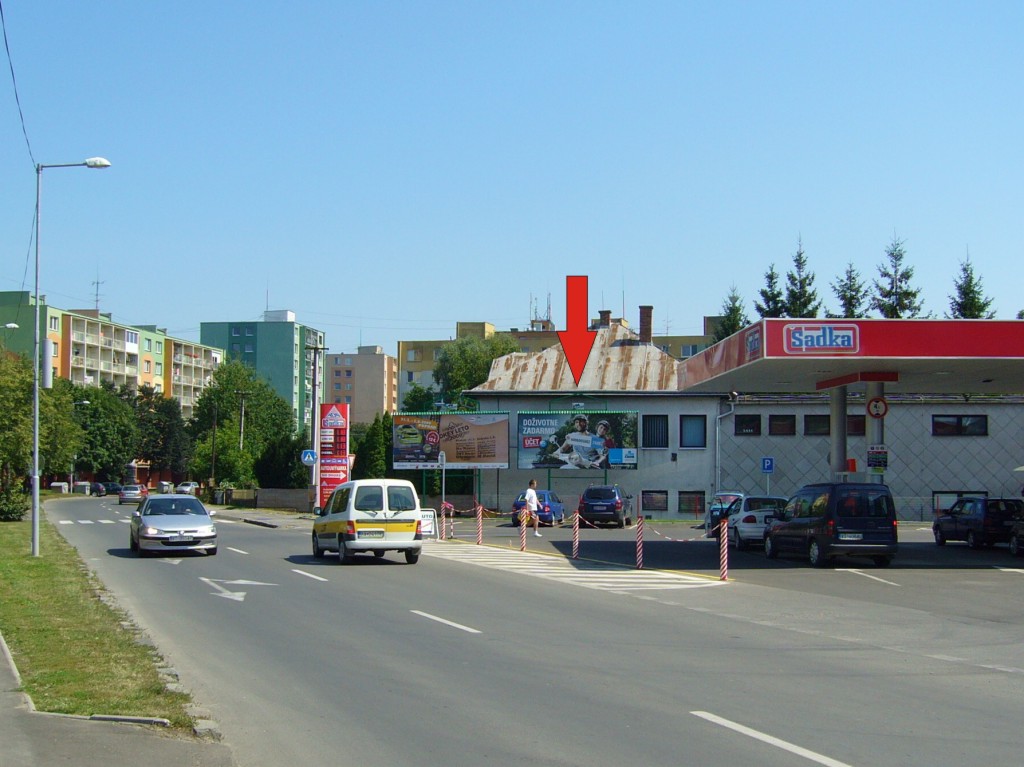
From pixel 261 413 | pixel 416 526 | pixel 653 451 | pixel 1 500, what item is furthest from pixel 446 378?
pixel 416 526

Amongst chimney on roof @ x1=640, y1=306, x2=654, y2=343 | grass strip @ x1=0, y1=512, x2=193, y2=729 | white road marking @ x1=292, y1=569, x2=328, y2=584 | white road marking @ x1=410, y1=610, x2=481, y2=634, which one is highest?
chimney on roof @ x1=640, y1=306, x2=654, y2=343

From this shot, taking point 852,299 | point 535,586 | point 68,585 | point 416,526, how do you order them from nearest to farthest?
point 68,585
point 535,586
point 416,526
point 852,299

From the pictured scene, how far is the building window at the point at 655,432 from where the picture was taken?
55031 mm

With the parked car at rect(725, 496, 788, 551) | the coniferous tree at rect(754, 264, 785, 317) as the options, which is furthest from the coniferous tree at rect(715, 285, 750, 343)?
the parked car at rect(725, 496, 788, 551)

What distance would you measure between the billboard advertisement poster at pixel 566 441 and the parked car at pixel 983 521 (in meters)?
22.8

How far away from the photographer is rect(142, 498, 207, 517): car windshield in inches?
1053

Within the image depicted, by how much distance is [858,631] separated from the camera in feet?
48.1

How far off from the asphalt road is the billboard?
28947 millimetres

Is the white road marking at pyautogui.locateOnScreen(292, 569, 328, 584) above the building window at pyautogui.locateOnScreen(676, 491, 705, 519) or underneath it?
above

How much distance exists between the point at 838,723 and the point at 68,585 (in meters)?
14.1

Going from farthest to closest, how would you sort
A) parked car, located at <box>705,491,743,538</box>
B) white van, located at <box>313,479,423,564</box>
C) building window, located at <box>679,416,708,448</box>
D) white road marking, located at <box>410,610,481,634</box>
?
building window, located at <box>679,416,708,448</box> < parked car, located at <box>705,491,743,538</box> < white van, located at <box>313,479,423,564</box> < white road marking, located at <box>410,610,481,634</box>

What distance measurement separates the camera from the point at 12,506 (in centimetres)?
4288

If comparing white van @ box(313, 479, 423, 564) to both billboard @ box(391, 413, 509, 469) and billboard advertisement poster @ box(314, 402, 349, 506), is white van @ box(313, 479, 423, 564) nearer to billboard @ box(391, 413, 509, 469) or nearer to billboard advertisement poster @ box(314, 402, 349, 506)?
billboard advertisement poster @ box(314, 402, 349, 506)

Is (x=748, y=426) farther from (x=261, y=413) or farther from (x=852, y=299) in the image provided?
(x=261, y=413)
